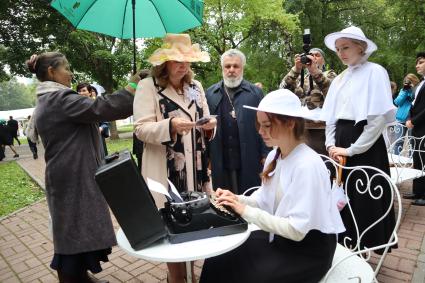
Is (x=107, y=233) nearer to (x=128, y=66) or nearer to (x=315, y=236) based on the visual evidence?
(x=315, y=236)

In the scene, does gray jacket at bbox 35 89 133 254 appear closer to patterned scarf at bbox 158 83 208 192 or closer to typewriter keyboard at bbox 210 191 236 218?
patterned scarf at bbox 158 83 208 192

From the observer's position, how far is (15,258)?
3.81 m

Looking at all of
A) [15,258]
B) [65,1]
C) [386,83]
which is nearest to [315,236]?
[386,83]

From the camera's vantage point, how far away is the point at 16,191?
728cm

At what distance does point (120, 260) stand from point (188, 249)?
2260mm

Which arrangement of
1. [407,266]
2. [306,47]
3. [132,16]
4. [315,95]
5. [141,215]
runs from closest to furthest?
[141,215]
[132,16]
[407,266]
[306,47]
[315,95]

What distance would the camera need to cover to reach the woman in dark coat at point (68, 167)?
2318 mm

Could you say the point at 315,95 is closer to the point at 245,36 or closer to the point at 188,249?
the point at 188,249

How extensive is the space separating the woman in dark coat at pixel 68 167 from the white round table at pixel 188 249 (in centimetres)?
87

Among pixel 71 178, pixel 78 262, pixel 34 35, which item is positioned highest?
pixel 34 35

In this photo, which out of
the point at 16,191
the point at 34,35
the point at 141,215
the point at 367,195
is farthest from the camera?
A: the point at 34,35

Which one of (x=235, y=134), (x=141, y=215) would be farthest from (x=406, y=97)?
(x=141, y=215)

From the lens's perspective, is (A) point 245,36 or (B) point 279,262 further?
(A) point 245,36

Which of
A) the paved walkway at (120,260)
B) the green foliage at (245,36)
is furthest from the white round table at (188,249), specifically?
the green foliage at (245,36)
